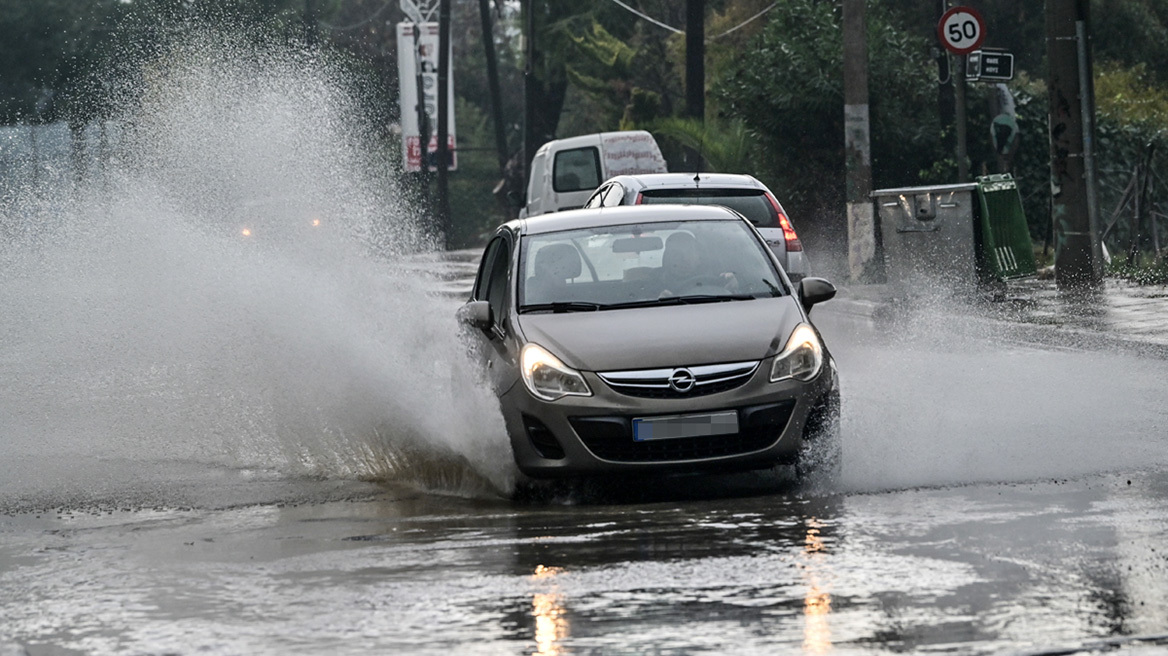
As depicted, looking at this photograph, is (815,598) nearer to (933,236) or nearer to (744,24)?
(933,236)

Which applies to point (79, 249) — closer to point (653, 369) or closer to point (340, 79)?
point (653, 369)

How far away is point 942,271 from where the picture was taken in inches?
857

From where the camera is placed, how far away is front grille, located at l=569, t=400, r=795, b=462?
335 inches

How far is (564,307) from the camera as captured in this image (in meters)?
9.45

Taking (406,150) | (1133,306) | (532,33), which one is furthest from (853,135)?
(406,150)

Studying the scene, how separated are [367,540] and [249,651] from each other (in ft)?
6.84

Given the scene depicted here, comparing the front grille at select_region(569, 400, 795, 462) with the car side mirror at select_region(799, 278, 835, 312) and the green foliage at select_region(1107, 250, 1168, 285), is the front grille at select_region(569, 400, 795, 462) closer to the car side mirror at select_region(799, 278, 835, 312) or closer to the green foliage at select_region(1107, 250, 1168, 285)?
the car side mirror at select_region(799, 278, 835, 312)

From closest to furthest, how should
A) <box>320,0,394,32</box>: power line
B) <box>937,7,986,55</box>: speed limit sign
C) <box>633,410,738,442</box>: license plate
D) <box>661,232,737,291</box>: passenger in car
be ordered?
1. <box>633,410,738,442</box>: license plate
2. <box>661,232,737,291</box>: passenger in car
3. <box>937,7,986,55</box>: speed limit sign
4. <box>320,0,394,32</box>: power line

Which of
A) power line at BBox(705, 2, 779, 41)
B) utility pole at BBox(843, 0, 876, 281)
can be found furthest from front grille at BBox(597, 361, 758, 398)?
power line at BBox(705, 2, 779, 41)

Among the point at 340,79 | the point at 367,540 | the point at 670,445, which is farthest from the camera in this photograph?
the point at 340,79

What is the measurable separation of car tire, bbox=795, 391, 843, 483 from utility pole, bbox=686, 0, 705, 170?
1105 inches

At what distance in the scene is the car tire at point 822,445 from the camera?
28.8 ft

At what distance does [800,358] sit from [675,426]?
Answer: 0.77 metres

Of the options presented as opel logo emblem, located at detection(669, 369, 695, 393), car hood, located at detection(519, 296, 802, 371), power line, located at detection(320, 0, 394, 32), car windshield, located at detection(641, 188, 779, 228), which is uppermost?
power line, located at detection(320, 0, 394, 32)
